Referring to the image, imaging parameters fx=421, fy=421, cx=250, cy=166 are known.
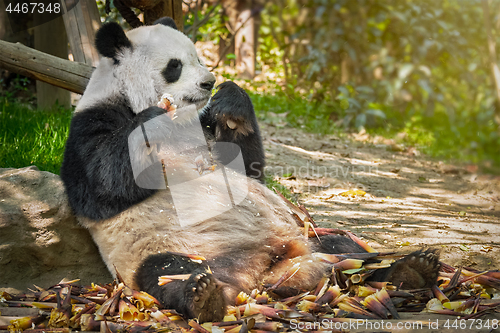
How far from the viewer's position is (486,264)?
105 inches

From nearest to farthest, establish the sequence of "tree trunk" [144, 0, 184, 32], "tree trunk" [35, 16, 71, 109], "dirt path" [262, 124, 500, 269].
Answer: "dirt path" [262, 124, 500, 269], "tree trunk" [144, 0, 184, 32], "tree trunk" [35, 16, 71, 109]

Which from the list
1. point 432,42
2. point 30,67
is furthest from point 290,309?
point 432,42

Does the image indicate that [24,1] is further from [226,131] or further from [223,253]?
[223,253]

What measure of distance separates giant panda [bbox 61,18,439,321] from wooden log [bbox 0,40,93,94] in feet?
2.79

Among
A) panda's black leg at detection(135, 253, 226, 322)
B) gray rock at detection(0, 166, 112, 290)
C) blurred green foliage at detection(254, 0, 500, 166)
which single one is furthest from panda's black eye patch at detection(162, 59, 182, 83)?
blurred green foliage at detection(254, 0, 500, 166)

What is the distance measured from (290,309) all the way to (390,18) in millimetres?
5910

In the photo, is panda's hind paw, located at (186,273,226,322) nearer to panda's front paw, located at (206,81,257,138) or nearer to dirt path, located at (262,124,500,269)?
panda's front paw, located at (206,81,257,138)

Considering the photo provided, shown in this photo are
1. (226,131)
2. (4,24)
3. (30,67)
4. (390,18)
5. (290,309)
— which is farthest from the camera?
(390,18)

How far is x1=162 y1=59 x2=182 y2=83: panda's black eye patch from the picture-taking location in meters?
2.67

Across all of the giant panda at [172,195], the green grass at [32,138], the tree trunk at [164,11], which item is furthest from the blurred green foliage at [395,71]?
the green grass at [32,138]

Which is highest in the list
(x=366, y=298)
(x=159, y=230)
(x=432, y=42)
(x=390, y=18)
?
(x=390, y=18)

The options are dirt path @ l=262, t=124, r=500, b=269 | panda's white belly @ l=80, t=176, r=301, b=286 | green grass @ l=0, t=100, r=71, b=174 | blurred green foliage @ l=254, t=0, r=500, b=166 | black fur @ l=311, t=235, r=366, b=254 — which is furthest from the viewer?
blurred green foliage @ l=254, t=0, r=500, b=166

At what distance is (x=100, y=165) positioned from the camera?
89.5 inches

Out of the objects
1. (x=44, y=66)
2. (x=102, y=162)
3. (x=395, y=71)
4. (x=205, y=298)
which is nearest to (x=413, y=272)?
(x=205, y=298)
